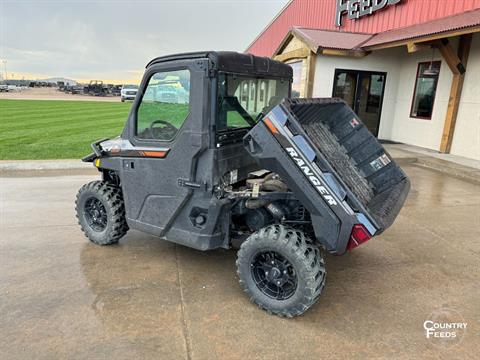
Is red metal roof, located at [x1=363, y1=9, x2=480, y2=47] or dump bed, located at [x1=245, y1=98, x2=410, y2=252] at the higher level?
red metal roof, located at [x1=363, y1=9, x2=480, y2=47]

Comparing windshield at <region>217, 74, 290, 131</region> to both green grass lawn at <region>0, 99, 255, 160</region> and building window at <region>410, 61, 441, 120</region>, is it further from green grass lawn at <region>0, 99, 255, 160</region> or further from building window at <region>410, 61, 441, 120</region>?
building window at <region>410, 61, 441, 120</region>

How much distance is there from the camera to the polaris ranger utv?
9.57 ft

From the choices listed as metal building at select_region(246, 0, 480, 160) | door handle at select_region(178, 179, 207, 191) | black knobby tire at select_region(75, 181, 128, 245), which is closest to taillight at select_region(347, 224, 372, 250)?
door handle at select_region(178, 179, 207, 191)

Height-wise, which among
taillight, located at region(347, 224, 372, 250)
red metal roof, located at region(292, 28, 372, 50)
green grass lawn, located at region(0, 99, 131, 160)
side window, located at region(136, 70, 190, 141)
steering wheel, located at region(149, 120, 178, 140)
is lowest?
green grass lawn, located at region(0, 99, 131, 160)

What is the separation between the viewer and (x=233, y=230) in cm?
369

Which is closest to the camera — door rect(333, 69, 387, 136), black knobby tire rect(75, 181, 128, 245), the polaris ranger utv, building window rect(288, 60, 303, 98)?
the polaris ranger utv

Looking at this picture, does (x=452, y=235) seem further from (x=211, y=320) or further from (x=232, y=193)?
(x=211, y=320)

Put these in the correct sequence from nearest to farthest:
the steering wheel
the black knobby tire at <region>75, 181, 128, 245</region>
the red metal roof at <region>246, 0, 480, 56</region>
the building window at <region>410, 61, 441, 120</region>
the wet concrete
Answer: the wet concrete → the steering wheel → the black knobby tire at <region>75, 181, 128, 245</region> → the red metal roof at <region>246, 0, 480, 56</region> → the building window at <region>410, 61, 441, 120</region>

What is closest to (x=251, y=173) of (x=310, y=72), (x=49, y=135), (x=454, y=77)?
(x=310, y=72)

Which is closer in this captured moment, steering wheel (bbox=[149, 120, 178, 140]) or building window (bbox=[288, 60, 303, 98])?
steering wheel (bbox=[149, 120, 178, 140])

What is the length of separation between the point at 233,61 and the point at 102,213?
2.36 m

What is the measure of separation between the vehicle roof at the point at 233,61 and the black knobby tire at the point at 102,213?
150 centimetres

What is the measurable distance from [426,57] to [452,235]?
8135mm

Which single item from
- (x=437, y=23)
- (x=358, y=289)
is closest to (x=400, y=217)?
(x=358, y=289)
